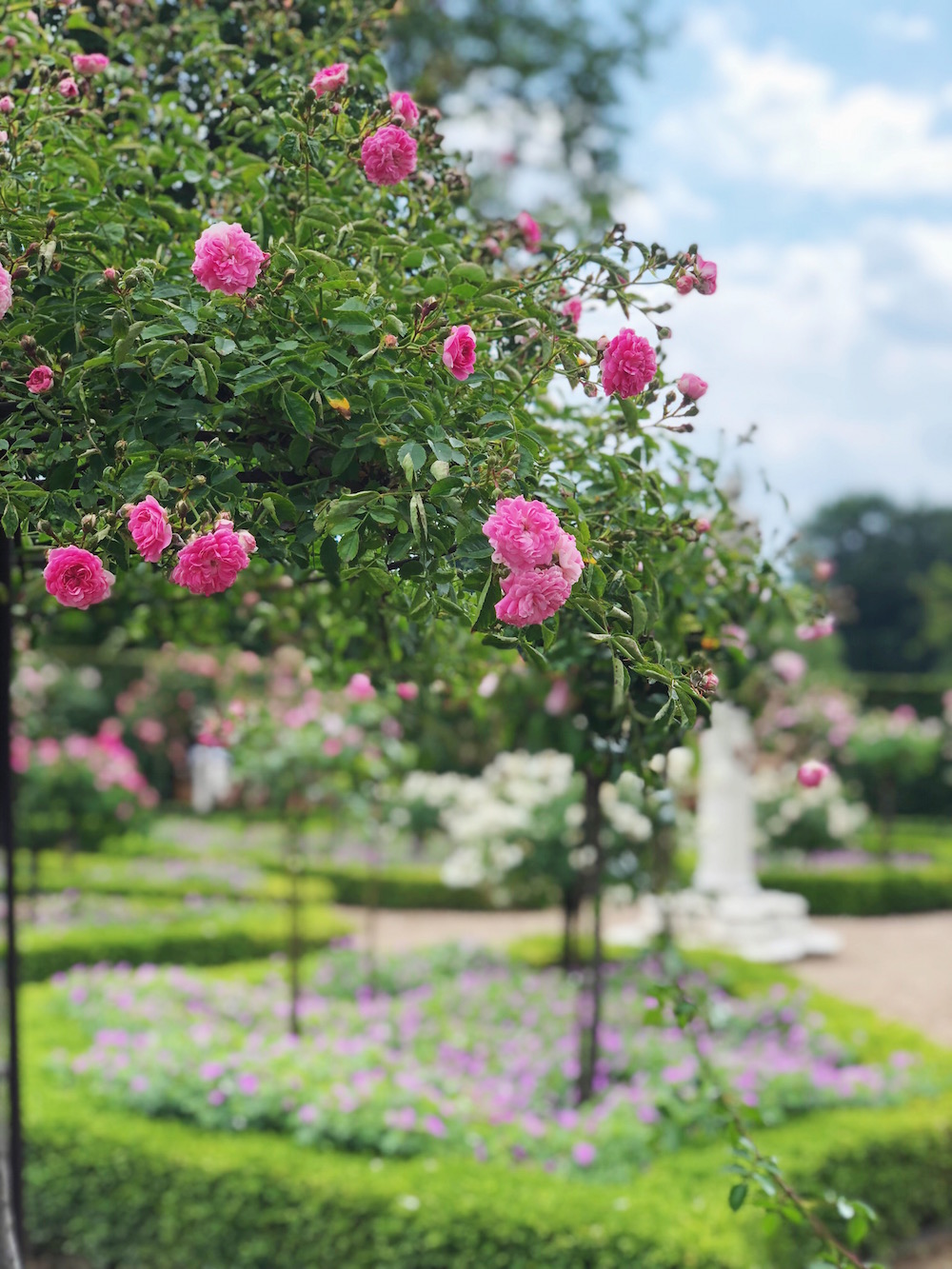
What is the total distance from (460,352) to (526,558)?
0.33 meters

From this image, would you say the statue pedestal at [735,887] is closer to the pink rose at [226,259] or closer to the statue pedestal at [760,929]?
the statue pedestal at [760,929]

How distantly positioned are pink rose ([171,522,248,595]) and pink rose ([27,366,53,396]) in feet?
1.00

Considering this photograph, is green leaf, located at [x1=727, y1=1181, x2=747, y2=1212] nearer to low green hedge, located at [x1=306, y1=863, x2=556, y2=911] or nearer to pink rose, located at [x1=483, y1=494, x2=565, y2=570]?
pink rose, located at [x1=483, y1=494, x2=565, y2=570]

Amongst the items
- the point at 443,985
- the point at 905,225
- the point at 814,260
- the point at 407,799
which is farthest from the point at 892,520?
the point at 443,985

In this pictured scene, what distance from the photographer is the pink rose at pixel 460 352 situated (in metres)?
1.44

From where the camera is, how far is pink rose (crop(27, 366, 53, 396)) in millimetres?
1429

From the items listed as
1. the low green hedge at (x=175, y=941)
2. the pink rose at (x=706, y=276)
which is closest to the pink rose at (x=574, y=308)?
the pink rose at (x=706, y=276)

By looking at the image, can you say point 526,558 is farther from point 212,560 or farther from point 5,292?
point 5,292

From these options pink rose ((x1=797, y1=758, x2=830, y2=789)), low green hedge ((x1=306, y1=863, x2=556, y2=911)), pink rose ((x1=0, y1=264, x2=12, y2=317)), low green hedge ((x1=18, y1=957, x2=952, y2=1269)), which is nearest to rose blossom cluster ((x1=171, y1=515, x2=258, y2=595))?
pink rose ((x1=0, y1=264, x2=12, y2=317))

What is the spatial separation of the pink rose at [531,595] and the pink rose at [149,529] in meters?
0.37

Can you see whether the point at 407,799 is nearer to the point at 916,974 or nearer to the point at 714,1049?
the point at 916,974

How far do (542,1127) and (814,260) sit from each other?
37.8 meters

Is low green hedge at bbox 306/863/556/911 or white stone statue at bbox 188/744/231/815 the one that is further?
white stone statue at bbox 188/744/231/815

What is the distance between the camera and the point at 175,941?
7.99 metres
